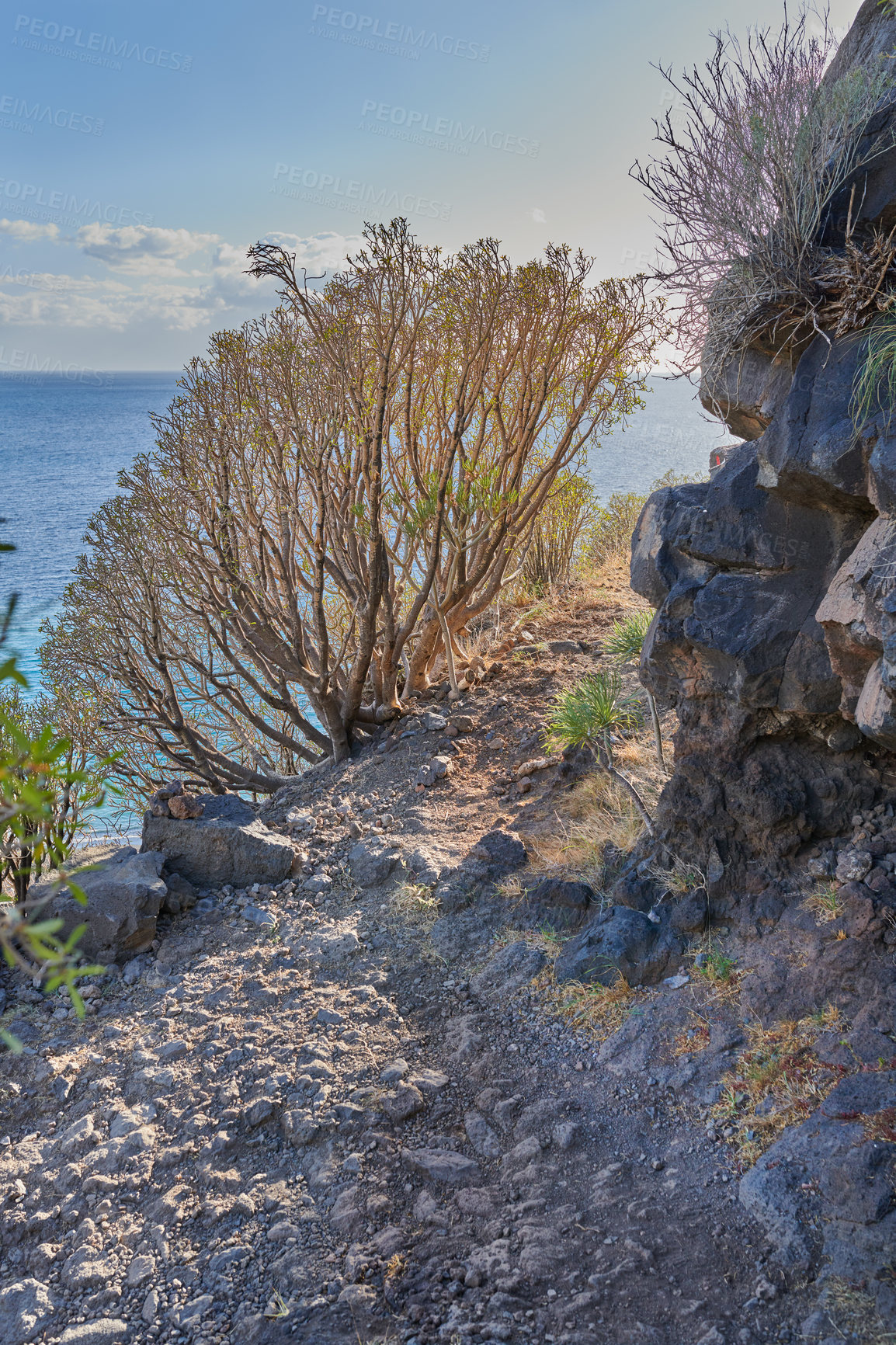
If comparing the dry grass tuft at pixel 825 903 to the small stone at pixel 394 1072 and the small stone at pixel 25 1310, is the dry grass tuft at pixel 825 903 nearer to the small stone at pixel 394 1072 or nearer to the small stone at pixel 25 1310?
the small stone at pixel 394 1072

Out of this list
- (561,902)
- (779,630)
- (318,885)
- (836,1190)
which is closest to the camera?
(836,1190)

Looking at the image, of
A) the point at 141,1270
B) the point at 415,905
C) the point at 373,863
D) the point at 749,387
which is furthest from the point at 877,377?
the point at 141,1270

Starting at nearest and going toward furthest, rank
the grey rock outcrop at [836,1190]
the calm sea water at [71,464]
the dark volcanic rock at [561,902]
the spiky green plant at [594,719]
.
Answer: the grey rock outcrop at [836,1190] → the dark volcanic rock at [561,902] → the spiky green plant at [594,719] → the calm sea water at [71,464]

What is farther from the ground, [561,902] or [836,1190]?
[561,902]

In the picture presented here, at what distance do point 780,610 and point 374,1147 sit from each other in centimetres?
279

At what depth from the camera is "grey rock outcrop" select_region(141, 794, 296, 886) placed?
5.36 meters

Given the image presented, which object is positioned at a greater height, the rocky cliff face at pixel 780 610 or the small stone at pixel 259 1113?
the rocky cliff face at pixel 780 610

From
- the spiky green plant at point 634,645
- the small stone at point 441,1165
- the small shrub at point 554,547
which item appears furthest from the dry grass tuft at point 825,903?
the small shrub at point 554,547

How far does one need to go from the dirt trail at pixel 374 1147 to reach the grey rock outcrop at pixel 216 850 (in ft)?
0.89

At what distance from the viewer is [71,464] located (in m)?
45.6

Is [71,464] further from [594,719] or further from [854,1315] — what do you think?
[854,1315]

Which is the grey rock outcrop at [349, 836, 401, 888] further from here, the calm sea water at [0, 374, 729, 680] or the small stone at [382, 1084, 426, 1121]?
the calm sea water at [0, 374, 729, 680]

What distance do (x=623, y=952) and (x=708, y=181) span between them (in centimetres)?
348

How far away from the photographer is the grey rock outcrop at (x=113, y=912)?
4.60m
